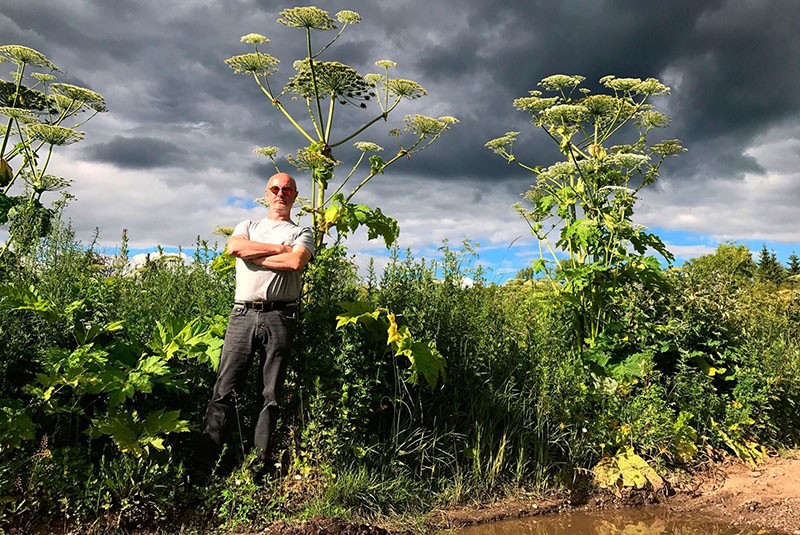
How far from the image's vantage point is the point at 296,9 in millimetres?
5406

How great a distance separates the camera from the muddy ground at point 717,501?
534 cm

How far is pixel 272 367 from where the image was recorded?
15.6 feet

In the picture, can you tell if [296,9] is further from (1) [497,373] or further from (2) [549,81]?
(1) [497,373]

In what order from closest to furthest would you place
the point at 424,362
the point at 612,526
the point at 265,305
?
the point at 265,305 → the point at 424,362 → the point at 612,526

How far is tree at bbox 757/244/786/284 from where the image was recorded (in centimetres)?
2092

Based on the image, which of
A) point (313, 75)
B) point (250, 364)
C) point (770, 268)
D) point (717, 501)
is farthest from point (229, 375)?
point (770, 268)

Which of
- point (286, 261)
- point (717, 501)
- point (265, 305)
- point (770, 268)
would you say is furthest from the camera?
point (770, 268)

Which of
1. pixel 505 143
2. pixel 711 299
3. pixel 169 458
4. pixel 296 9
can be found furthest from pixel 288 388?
pixel 711 299

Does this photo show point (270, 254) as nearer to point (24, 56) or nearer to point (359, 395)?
point (359, 395)

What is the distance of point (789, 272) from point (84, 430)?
78.8ft

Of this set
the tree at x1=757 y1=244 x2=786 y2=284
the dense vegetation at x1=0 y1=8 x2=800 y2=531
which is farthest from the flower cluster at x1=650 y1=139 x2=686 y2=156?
the tree at x1=757 y1=244 x2=786 y2=284

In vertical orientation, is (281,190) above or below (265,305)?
above

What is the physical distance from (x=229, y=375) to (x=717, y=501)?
4692mm

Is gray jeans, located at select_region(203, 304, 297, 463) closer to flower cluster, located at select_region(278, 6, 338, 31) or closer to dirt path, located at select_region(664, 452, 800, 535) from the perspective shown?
flower cluster, located at select_region(278, 6, 338, 31)
